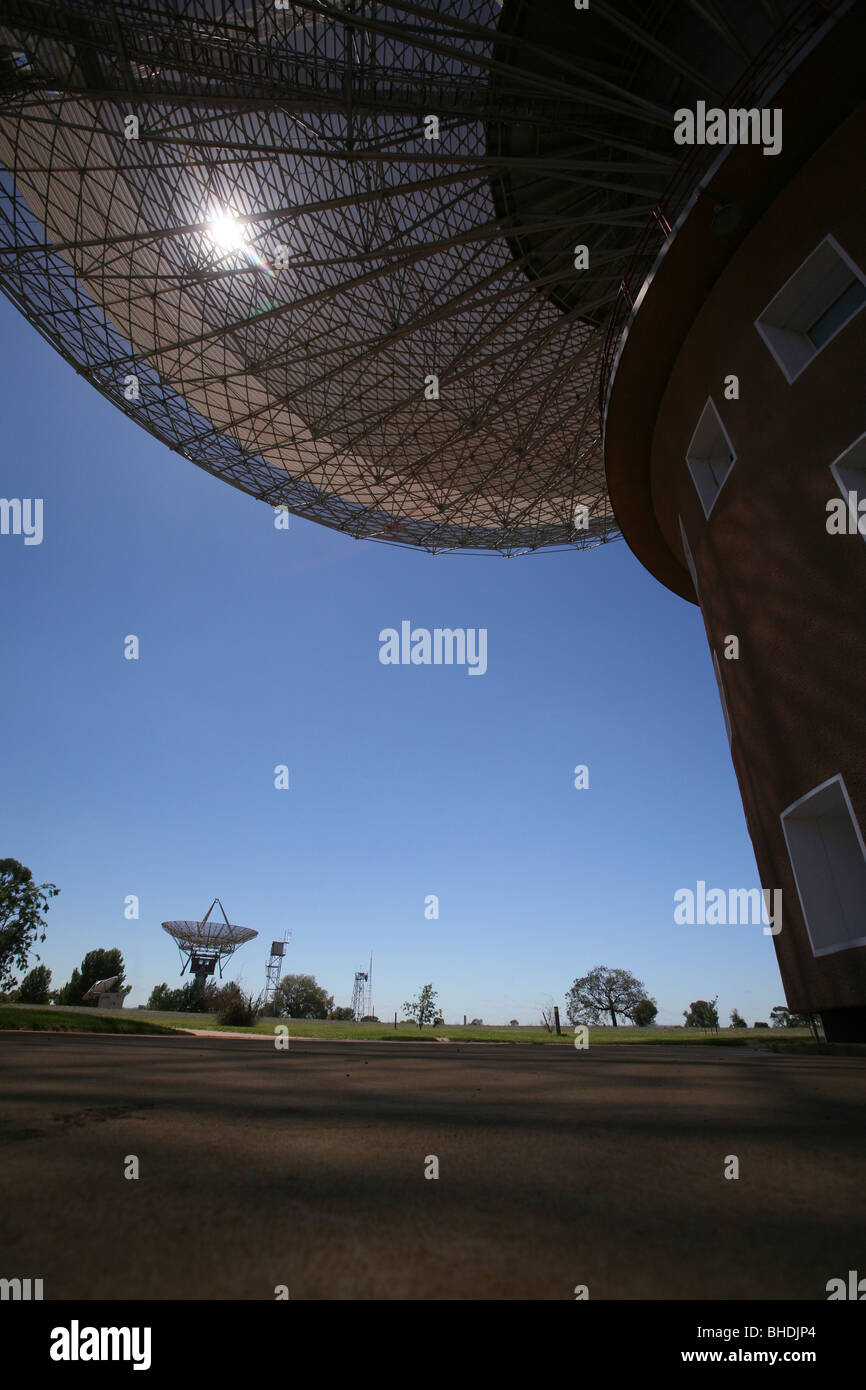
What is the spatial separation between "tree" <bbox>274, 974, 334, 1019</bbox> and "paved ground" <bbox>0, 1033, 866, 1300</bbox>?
313 feet

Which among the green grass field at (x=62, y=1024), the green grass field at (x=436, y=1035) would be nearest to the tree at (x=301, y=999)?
the green grass field at (x=436, y=1035)

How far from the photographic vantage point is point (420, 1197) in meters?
2.45

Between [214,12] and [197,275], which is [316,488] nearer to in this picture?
[197,275]

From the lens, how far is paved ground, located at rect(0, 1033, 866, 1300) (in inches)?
69.6

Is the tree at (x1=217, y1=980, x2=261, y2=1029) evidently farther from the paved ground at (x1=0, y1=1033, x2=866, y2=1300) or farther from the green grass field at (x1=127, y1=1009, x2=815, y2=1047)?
the paved ground at (x1=0, y1=1033, x2=866, y2=1300)

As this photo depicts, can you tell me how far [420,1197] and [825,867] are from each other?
35.4ft

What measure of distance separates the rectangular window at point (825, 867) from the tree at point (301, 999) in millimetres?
91118

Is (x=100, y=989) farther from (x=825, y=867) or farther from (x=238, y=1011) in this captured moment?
(x=825, y=867)

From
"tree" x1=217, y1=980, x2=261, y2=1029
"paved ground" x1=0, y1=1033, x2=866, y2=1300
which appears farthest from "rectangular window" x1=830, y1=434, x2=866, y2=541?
"tree" x1=217, y1=980, x2=261, y2=1029

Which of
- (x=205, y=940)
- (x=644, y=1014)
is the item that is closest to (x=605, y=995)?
(x=644, y=1014)

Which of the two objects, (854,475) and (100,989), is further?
(100,989)

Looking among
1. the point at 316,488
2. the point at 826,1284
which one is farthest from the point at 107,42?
the point at 826,1284

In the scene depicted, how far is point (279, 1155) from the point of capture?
3043 mm
